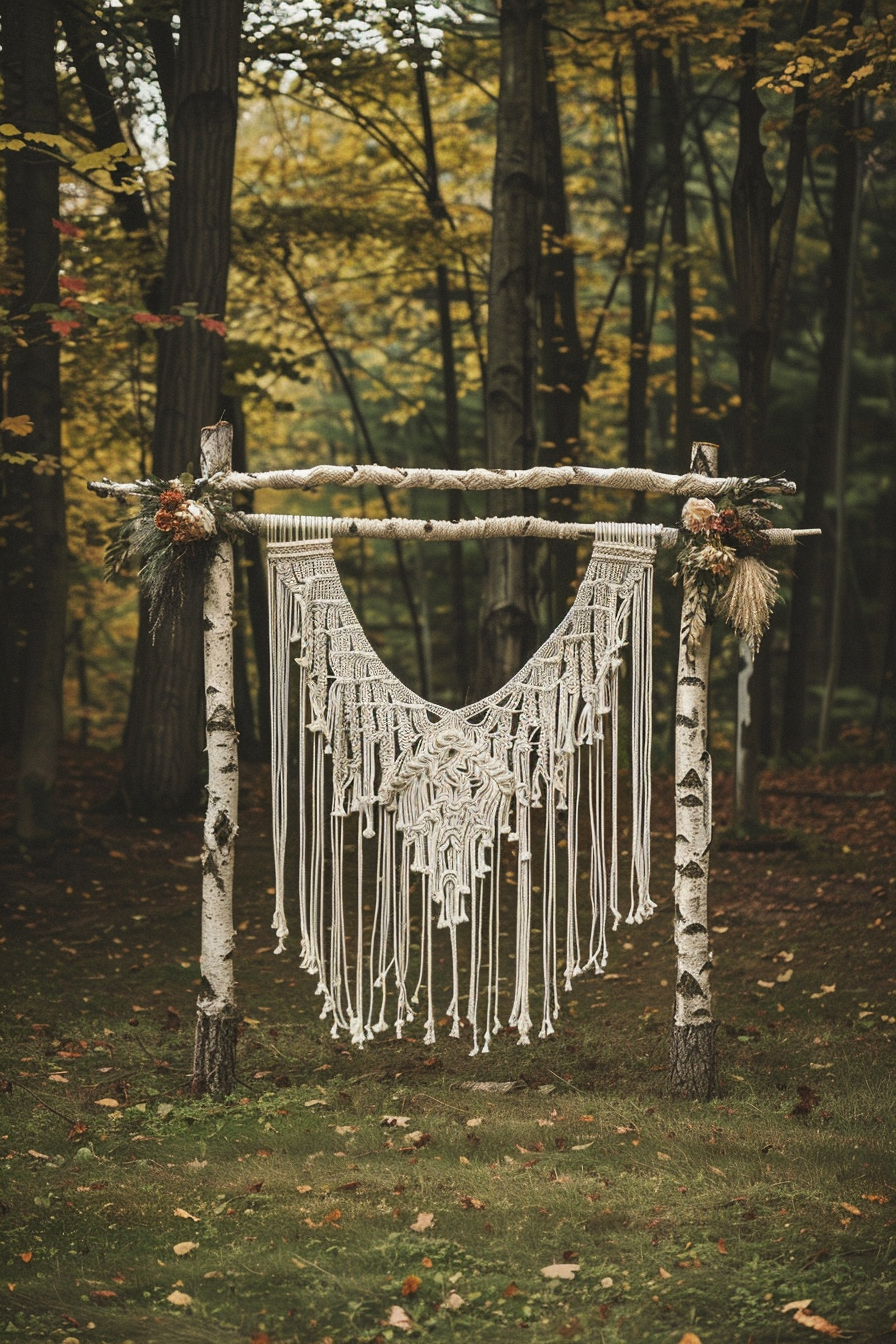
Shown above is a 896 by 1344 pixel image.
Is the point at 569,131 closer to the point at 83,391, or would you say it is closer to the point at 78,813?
the point at 83,391

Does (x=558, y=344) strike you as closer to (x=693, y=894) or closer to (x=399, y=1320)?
(x=693, y=894)

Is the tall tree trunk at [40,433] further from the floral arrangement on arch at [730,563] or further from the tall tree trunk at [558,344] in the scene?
the tall tree trunk at [558,344]

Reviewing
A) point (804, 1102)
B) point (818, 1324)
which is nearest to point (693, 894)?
point (804, 1102)

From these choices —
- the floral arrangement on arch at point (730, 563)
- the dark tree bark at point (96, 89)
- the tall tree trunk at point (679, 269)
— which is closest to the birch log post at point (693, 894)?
the floral arrangement on arch at point (730, 563)

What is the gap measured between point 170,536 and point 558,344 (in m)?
5.19

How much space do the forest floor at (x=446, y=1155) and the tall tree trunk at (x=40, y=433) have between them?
2.01 ft

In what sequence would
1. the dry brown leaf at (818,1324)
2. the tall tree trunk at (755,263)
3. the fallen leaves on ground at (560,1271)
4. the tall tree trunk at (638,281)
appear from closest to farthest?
1. the dry brown leaf at (818,1324)
2. the fallen leaves on ground at (560,1271)
3. the tall tree trunk at (755,263)
4. the tall tree trunk at (638,281)

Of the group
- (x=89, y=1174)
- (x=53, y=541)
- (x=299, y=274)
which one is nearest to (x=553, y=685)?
(x=89, y=1174)

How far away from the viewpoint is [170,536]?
3402 millimetres

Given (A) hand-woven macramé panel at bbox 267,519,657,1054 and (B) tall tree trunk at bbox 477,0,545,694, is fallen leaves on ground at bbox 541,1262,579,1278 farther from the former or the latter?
(B) tall tree trunk at bbox 477,0,545,694

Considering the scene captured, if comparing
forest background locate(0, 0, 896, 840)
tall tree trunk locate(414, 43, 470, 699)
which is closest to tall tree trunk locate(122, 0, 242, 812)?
forest background locate(0, 0, 896, 840)

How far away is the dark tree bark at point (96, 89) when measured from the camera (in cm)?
585

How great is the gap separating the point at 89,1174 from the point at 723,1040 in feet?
6.75

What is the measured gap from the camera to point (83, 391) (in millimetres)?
8695
